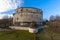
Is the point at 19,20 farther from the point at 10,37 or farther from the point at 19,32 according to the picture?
the point at 10,37

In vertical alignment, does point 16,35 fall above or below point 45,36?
above

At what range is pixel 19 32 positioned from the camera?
923 inches

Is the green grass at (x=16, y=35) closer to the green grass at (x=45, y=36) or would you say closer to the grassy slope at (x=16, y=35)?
the grassy slope at (x=16, y=35)

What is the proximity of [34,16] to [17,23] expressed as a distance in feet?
11.4

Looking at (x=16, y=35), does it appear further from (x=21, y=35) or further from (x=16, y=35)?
(x=21, y=35)

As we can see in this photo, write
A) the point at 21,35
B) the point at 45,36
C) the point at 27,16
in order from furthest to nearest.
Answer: the point at 27,16, the point at 45,36, the point at 21,35

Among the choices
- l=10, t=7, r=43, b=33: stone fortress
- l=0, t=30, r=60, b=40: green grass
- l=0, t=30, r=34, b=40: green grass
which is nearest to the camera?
l=0, t=30, r=34, b=40: green grass

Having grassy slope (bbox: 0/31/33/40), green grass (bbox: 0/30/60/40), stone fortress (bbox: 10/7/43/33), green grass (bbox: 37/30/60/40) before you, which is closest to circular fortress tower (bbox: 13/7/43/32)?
stone fortress (bbox: 10/7/43/33)

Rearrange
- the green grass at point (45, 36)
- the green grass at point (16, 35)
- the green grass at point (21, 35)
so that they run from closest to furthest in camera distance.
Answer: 1. the green grass at point (16, 35)
2. the green grass at point (21, 35)
3. the green grass at point (45, 36)

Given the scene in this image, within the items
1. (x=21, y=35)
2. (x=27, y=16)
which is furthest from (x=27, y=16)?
(x=21, y=35)

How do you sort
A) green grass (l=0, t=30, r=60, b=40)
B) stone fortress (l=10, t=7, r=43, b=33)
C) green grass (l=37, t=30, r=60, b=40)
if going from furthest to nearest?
stone fortress (l=10, t=7, r=43, b=33)
green grass (l=37, t=30, r=60, b=40)
green grass (l=0, t=30, r=60, b=40)

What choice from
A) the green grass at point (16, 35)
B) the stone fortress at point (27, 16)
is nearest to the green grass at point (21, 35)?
the green grass at point (16, 35)

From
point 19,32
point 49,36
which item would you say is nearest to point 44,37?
point 49,36

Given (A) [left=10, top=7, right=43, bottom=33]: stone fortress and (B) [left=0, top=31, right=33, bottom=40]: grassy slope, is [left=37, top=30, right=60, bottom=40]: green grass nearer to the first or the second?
(B) [left=0, top=31, right=33, bottom=40]: grassy slope
